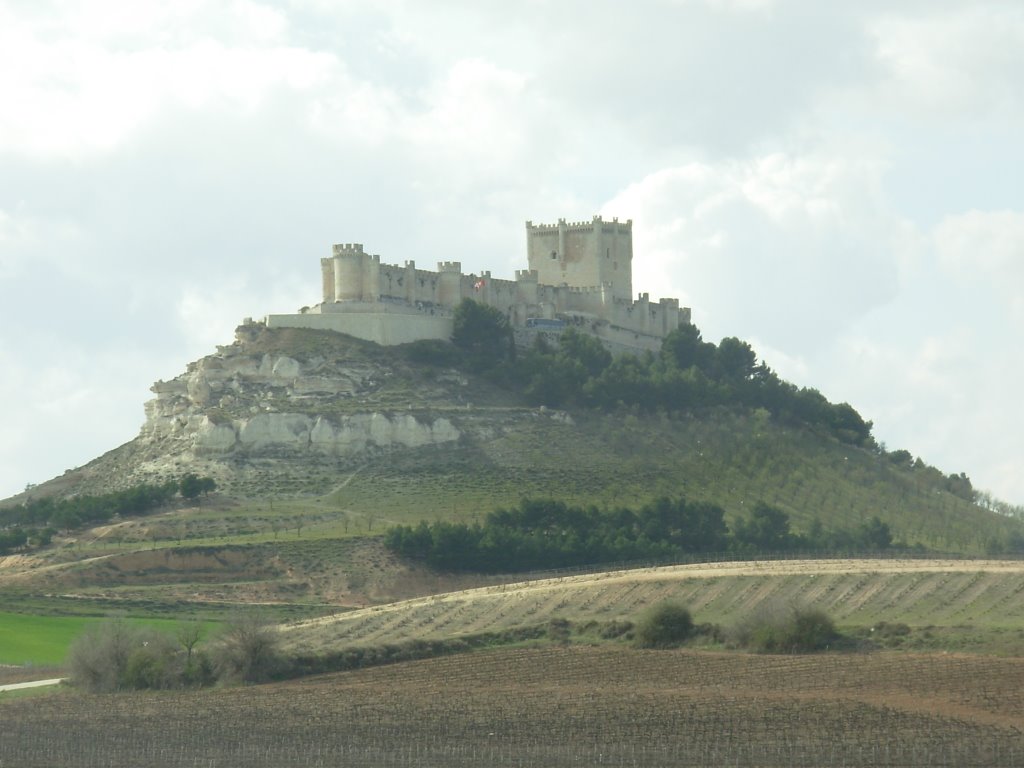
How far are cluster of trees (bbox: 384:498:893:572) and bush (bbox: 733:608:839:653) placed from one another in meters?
25.7

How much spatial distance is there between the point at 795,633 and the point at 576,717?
37.1ft

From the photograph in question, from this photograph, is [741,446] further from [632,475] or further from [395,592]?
[395,592]

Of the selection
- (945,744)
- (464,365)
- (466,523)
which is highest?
(464,365)

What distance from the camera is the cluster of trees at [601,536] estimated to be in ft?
266

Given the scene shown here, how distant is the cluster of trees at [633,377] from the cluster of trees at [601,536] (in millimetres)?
13663

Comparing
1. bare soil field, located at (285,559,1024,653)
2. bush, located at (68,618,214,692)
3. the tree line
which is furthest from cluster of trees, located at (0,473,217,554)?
bush, located at (68,618,214,692)

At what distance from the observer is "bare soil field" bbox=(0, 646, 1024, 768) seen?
40.4m

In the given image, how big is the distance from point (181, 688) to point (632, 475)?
143 ft

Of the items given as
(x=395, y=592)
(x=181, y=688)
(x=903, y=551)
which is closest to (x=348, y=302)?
(x=395, y=592)

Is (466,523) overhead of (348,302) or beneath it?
beneath

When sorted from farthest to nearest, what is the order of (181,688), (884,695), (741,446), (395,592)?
(741,446) < (395,592) < (181,688) < (884,695)

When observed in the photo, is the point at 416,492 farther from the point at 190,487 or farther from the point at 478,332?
the point at 478,332

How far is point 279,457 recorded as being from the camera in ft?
308

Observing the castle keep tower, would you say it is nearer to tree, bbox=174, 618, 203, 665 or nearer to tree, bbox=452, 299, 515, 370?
tree, bbox=452, 299, 515, 370
